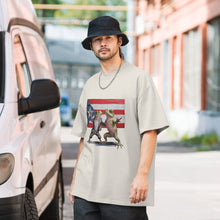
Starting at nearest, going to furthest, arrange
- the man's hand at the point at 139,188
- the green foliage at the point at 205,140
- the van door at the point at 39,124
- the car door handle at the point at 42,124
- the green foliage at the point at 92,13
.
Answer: the man's hand at the point at 139,188, the van door at the point at 39,124, the car door handle at the point at 42,124, the green foliage at the point at 205,140, the green foliage at the point at 92,13

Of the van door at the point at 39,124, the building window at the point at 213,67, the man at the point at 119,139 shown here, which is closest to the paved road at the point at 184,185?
the van door at the point at 39,124

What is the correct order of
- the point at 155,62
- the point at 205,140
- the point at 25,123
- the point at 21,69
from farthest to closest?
the point at 155,62 → the point at 205,140 → the point at 21,69 → the point at 25,123

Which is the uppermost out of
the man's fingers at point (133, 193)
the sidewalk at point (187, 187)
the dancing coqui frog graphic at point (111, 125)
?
the dancing coqui frog graphic at point (111, 125)

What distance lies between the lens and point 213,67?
21.7m

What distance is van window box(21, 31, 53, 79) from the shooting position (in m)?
5.50

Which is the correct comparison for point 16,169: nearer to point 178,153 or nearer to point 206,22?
point 178,153

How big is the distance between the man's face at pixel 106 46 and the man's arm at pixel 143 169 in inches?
19.3

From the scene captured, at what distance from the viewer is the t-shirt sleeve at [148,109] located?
343 cm

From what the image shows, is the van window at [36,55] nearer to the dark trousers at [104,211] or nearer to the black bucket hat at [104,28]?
the black bucket hat at [104,28]

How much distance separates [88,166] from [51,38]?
221 feet

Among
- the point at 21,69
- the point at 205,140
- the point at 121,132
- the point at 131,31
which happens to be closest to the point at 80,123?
the point at 121,132

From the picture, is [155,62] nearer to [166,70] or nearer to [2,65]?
[166,70]

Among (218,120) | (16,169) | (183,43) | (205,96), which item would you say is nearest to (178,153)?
(218,120)

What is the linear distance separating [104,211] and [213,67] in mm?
18615
